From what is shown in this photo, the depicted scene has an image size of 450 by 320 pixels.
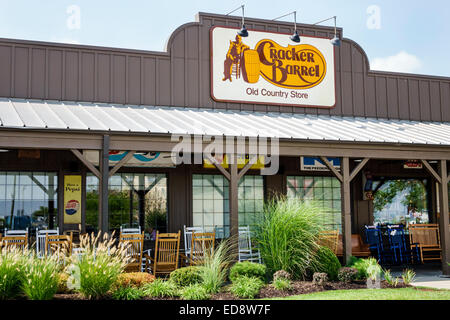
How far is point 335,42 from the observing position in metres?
12.3

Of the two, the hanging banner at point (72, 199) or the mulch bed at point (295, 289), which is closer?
the mulch bed at point (295, 289)

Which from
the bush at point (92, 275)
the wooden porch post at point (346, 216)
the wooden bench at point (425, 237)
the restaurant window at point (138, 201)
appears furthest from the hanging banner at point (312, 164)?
the bush at point (92, 275)

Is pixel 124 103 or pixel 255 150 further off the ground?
pixel 124 103

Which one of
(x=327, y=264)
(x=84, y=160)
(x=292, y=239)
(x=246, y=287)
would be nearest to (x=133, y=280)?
(x=246, y=287)

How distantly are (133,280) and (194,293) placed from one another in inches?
40.6

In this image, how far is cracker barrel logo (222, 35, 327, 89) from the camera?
1295cm

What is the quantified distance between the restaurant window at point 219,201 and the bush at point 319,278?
155 inches

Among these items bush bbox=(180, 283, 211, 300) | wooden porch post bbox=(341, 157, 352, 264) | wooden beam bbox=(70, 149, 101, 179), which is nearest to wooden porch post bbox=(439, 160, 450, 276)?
wooden porch post bbox=(341, 157, 352, 264)

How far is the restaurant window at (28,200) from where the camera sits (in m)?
11.0

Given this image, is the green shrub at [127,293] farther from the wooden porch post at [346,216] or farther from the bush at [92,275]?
the wooden porch post at [346,216]
